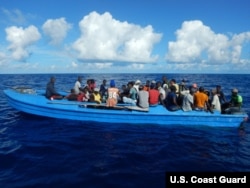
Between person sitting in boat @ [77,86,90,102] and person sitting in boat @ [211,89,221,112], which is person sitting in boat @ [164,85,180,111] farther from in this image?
person sitting in boat @ [77,86,90,102]

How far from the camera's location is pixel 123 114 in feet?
44.9

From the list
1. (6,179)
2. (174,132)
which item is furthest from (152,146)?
(6,179)

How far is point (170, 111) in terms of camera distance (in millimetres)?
13672

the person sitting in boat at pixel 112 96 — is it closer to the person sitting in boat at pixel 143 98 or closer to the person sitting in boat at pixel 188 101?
the person sitting in boat at pixel 143 98

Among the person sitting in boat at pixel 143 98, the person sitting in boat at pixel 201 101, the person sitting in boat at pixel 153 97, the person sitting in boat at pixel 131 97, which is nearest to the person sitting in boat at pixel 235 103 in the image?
the person sitting in boat at pixel 201 101

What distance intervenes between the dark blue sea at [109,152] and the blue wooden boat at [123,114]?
0.35 metres

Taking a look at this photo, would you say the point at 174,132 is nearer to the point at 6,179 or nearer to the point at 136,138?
the point at 136,138

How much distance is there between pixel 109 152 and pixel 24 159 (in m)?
3.04

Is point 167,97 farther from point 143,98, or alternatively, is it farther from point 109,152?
point 109,152

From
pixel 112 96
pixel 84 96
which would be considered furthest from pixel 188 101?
pixel 84 96

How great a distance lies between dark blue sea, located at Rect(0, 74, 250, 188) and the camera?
7637 millimetres

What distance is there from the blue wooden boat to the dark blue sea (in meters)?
0.35

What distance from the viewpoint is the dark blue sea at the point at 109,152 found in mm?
7637

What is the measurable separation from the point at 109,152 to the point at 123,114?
4.07 meters
